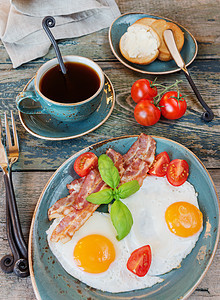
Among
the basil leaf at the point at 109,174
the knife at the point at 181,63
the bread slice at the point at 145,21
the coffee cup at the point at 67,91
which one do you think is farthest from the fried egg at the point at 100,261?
the bread slice at the point at 145,21

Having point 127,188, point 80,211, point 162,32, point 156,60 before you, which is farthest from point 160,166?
point 162,32

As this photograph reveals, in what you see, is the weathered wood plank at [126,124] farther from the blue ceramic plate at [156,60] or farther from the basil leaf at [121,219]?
the basil leaf at [121,219]

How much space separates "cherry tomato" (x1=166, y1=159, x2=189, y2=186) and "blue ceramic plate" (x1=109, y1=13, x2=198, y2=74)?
2.33 feet

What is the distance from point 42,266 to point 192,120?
Result: 1.19 metres

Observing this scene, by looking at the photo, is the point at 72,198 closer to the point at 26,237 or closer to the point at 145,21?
the point at 26,237

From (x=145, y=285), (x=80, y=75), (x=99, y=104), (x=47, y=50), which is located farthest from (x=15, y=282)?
(x=47, y=50)

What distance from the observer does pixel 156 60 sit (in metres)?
1.98

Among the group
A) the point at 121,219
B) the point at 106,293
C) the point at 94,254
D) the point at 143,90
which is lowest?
the point at 106,293

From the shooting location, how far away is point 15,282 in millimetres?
1314

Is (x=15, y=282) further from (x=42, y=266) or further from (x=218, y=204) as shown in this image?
(x=218, y=204)

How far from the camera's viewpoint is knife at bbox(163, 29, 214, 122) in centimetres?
177

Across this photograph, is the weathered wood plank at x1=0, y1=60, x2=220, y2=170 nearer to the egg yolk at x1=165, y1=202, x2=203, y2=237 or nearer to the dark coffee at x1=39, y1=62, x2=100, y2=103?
the dark coffee at x1=39, y1=62, x2=100, y2=103

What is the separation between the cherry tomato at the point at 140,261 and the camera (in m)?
1.22

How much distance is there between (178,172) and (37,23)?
1.42m
